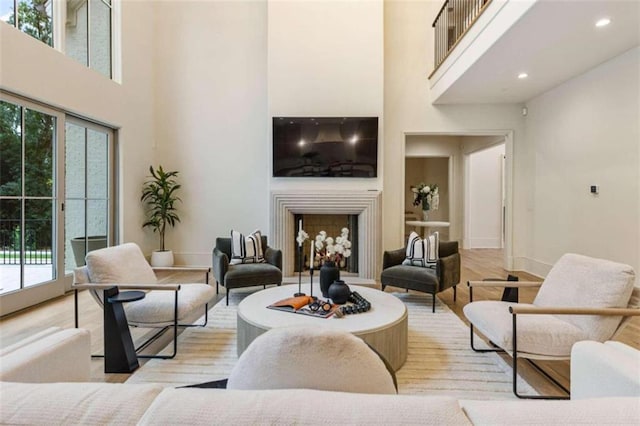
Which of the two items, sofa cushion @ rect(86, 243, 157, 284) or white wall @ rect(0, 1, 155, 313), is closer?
sofa cushion @ rect(86, 243, 157, 284)

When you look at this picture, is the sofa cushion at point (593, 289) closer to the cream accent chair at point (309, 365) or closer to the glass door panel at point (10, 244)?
the cream accent chair at point (309, 365)

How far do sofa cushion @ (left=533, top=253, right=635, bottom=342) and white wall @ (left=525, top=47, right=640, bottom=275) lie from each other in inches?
82.2

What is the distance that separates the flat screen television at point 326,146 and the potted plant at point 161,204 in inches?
Answer: 78.6

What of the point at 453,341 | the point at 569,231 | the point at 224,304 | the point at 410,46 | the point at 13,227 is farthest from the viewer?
the point at 410,46

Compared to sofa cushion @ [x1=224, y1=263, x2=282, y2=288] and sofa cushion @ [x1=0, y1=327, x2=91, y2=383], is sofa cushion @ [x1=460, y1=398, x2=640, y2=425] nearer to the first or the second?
sofa cushion @ [x1=0, y1=327, x2=91, y2=383]

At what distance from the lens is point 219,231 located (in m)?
6.13

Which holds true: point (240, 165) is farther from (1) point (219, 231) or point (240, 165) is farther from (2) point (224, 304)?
(2) point (224, 304)

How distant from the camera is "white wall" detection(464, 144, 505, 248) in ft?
28.2

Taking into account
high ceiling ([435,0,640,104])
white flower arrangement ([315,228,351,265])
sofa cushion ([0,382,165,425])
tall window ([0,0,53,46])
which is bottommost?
sofa cushion ([0,382,165,425])

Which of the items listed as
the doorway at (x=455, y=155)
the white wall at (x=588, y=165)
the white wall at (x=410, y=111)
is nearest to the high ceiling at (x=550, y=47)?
the white wall at (x=588, y=165)

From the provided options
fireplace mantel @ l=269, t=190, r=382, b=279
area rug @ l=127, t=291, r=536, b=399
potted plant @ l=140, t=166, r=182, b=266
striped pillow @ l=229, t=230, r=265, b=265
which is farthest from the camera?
potted plant @ l=140, t=166, r=182, b=266

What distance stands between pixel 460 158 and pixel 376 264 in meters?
4.81

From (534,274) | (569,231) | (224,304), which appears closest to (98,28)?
(224,304)

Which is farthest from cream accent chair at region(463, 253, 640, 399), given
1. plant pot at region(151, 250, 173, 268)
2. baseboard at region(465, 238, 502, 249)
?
baseboard at region(465, 238, 502, 249)
